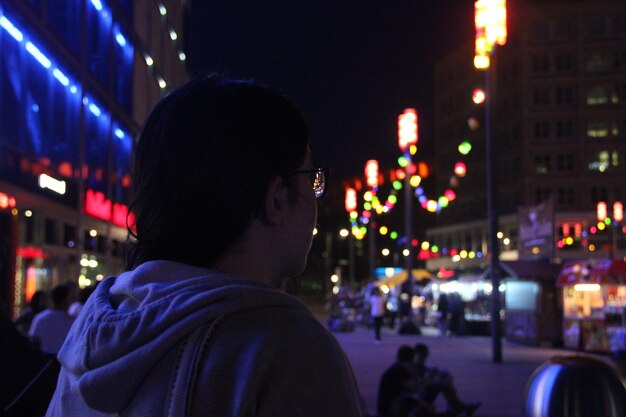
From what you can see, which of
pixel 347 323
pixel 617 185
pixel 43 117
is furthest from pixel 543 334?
pixel 617 185

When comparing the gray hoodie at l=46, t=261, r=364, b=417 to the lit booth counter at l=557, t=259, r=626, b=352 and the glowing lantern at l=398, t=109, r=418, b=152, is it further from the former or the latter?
the glowing lantern at l=398, t=109, r=418, b=152

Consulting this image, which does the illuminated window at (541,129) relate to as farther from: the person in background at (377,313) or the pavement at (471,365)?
the person in background at (377,313)

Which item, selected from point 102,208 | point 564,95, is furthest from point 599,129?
point 102,208

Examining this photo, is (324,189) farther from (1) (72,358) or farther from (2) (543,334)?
(2) (543,334)

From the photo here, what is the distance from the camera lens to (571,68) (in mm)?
73188

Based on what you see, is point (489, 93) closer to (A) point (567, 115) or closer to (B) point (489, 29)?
(B) point (489, 29)

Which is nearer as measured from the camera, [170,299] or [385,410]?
[170,299]

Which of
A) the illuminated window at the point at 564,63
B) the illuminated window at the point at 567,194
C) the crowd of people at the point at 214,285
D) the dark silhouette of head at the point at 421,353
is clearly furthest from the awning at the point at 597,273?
the illuminated window at the point at 564,63

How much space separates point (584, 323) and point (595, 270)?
1.68 meters

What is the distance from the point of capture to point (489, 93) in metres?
21.7

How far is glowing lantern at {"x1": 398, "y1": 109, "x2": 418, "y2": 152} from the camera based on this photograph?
37.8 m

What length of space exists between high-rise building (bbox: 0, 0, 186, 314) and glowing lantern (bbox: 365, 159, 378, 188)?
1496 cm

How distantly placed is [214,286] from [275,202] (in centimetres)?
22

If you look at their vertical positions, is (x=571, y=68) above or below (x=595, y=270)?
above
